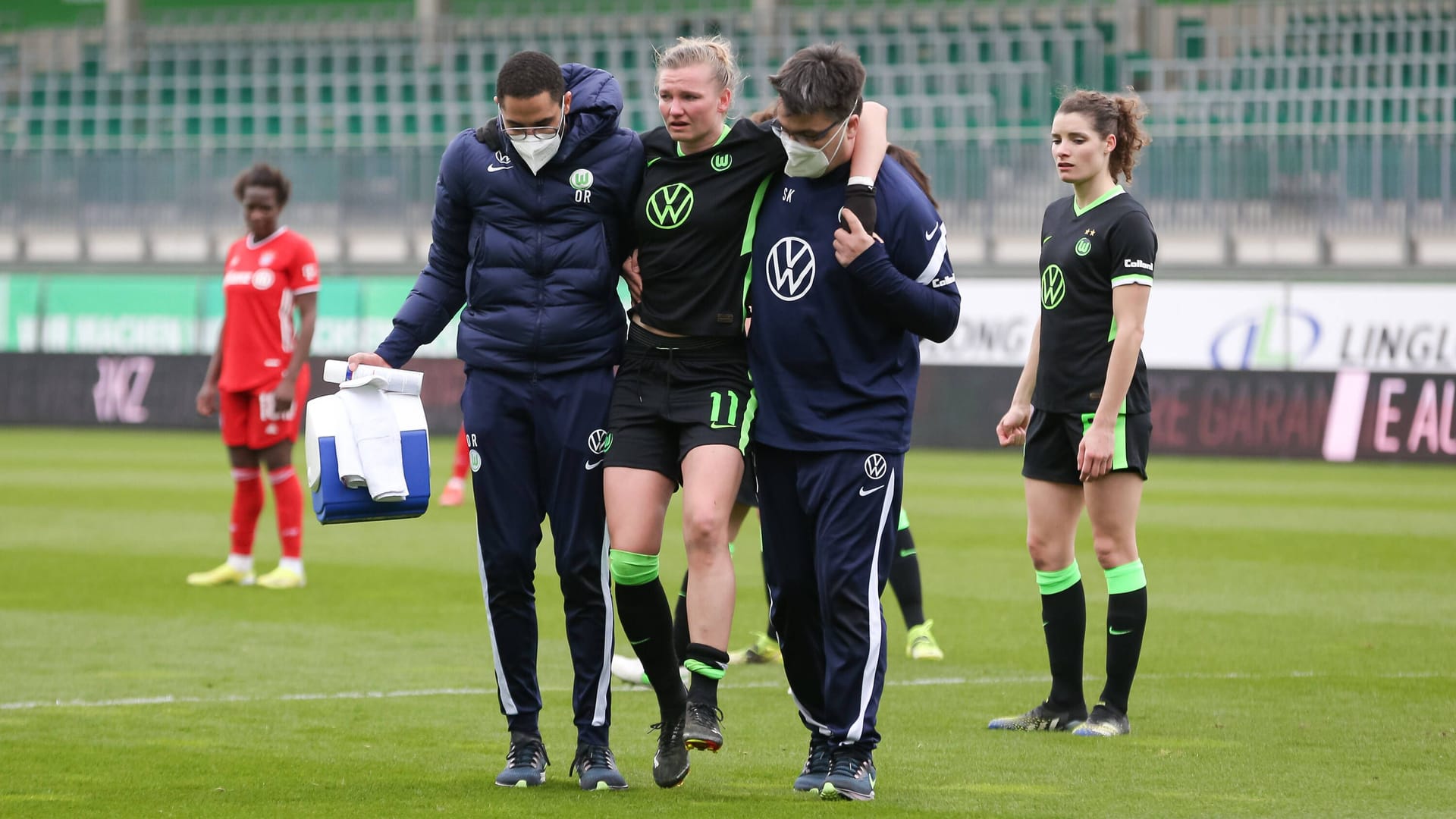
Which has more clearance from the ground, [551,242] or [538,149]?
[538,149]

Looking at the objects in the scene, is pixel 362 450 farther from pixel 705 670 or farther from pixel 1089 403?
pixel 1089 403

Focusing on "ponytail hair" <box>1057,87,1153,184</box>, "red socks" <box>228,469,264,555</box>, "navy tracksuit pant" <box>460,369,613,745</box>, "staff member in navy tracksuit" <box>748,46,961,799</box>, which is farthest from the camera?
"red socks" <box>228,469,264,555</box>

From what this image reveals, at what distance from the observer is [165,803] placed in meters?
4.89

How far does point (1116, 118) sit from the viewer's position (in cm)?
604

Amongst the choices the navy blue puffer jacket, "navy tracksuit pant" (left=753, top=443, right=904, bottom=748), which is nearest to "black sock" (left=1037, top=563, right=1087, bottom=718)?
"navy tracksuit pant" (left=753, top=443, right=904, bottom=748)

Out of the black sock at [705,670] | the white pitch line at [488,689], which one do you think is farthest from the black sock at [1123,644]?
the black sock at [705,670]

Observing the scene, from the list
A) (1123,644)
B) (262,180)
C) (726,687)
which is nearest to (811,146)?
(1123,644)

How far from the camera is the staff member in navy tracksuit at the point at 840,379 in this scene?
16.2 feet

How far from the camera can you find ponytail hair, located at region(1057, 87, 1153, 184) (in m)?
5.99

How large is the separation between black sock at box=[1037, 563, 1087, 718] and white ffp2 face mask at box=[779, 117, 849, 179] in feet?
6.50

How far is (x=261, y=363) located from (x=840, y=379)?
5921mm

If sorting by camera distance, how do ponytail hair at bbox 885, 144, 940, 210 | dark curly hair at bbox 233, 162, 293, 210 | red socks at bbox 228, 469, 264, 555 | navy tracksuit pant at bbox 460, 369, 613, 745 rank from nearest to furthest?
navy tracksuit pant at bbox 460, 369, 613, 745 < ponytail hair at bbox 885, 144, 940, 210 < dark curly hair at bbox 233, 162, 293, 210 < red socks at bbox 228, 469, 264, 555

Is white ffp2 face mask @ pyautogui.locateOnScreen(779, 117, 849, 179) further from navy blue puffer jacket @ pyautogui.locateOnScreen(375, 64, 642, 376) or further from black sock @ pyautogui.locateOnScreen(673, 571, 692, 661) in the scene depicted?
black sock @ pyautogui.locateOnScreen(673, 571, 692, 661)

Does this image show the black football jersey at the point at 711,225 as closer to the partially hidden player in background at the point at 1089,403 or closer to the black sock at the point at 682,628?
the partially hidden player in background at the point at 1089,403
